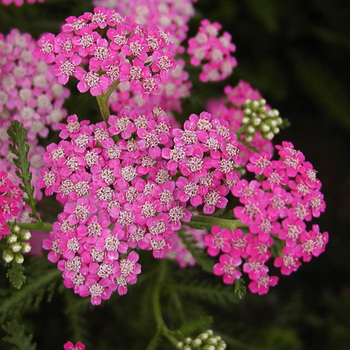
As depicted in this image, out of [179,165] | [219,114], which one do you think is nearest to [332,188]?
[219,114]

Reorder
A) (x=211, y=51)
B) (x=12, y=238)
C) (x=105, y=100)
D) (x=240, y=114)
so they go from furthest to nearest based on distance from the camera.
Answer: (x=211, y=51) → (x=240, y=114) → (x=105, y=100) → (x=12, y=238)

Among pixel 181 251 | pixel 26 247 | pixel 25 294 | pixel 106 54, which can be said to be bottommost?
pixel 181 251

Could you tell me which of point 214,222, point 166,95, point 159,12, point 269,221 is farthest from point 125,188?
point 159,12

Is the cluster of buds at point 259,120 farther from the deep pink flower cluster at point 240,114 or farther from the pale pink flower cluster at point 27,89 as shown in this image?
the pale pink flower cluster at point 27,89

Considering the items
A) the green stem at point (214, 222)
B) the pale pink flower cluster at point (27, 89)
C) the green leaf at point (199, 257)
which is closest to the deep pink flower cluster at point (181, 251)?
the green leaf at point (199, 257)

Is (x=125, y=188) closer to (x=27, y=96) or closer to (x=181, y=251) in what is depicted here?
(x=27, y=96)

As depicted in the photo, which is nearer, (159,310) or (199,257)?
(199,257)

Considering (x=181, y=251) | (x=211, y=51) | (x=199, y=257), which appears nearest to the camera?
(x=199, y=257)
